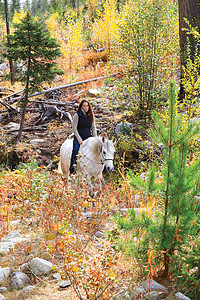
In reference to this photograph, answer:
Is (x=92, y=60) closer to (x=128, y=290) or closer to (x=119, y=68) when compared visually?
(x=119, y=68)

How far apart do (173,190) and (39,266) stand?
1840 mm

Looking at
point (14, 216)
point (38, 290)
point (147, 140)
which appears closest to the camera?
point (38, 290)

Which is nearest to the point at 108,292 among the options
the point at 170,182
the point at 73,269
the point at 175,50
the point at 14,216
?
the point at 73,269

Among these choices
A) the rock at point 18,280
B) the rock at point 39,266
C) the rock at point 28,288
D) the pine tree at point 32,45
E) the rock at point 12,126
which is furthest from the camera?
the rock at point 12,126

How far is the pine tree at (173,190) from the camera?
262cm

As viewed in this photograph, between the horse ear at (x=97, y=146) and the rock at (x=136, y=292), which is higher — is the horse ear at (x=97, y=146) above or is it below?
above

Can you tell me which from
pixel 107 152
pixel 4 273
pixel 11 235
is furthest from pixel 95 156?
pixel 4 273

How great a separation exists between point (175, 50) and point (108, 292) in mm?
7892

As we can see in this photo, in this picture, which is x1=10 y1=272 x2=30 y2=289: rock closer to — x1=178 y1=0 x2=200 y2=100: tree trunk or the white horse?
the white horse

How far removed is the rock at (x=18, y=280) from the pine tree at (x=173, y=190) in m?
1.40

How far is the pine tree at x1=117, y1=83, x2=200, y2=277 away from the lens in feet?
8.59

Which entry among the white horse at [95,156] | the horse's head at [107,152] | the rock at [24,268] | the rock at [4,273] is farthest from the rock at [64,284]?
the horse's head at [107,152]

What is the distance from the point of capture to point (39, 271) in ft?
11.3

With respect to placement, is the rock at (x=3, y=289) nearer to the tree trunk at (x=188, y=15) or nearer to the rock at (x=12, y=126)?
the tree trunk at (x=188, y=15)
